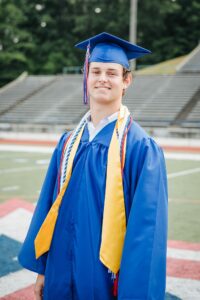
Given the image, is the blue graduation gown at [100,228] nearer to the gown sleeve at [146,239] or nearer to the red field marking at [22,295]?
the gown sleeve at [146,239]

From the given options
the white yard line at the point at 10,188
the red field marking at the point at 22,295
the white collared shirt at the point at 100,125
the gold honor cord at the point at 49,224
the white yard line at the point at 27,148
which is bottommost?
the white yard line at the point at 27,148

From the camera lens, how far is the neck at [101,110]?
245 centimetres

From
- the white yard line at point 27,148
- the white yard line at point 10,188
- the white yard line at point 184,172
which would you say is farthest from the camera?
the white yard line at point 27,148

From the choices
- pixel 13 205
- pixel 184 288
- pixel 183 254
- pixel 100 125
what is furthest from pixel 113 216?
pixel 13 205

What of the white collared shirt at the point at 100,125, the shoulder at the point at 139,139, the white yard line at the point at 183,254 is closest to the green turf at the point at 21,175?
the white yard line at the point at 183,254

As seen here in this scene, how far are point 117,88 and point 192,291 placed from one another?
2.32 metres

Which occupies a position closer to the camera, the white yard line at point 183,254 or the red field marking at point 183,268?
the red field marking at point 183,268

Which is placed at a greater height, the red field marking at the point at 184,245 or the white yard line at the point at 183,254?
the white yard line at the point at 183,254

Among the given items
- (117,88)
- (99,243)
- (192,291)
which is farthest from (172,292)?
(117,88)

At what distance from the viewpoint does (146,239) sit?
222 centimetres

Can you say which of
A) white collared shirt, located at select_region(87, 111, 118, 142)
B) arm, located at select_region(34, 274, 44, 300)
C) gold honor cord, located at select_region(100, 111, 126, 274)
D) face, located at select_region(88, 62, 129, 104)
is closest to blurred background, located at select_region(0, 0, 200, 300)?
arm, located at select_region(34, 274, 44, 300)

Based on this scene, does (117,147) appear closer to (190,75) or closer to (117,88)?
(117,88)

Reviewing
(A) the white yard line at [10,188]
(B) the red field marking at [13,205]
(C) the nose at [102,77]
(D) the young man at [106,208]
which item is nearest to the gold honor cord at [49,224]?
(D) the young man at [106,208]

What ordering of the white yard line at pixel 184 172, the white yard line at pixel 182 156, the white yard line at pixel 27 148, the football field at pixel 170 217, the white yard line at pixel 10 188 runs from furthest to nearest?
the white yard line at pixel 27 148, the white yard line at pixel 182 156, the white yard line at pixel 184 172, the white yard line at pixel 10 188, the football field at pixel 170 217
